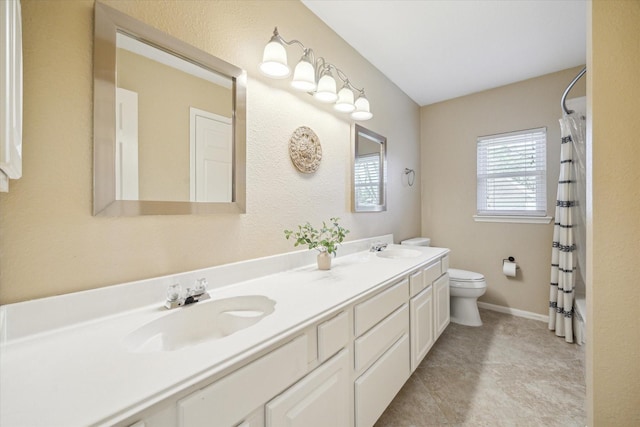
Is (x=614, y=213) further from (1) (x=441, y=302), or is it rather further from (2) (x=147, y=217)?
(2) (x=147, y=217)

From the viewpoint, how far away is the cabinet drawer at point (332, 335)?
0.94 metres

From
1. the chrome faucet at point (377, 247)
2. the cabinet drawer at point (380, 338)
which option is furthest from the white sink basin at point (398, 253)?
the cabinet drawer at point (380, 338)

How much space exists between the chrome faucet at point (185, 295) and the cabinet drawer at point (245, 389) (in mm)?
445

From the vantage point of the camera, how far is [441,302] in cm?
215

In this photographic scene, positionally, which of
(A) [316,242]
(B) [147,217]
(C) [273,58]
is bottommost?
(A) [316,242]

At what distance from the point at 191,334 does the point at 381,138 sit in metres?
2.20

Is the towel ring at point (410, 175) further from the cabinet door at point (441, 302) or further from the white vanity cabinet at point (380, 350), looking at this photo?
the white vanity cabinet at point (380, 350)

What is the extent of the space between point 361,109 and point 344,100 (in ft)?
0.66

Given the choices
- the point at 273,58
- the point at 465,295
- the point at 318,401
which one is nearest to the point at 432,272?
the point at 465,295

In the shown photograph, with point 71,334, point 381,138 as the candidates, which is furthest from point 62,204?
point 381,138

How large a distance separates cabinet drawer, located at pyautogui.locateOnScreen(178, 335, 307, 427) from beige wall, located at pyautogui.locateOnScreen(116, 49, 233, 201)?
0.75 m

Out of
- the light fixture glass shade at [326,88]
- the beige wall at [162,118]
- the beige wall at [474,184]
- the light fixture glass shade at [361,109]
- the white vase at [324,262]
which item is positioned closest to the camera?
the beige wall at [162,118]

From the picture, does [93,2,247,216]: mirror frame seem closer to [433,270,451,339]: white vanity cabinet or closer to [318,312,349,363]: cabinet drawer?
[318,312,349,363]: cabinet drawer

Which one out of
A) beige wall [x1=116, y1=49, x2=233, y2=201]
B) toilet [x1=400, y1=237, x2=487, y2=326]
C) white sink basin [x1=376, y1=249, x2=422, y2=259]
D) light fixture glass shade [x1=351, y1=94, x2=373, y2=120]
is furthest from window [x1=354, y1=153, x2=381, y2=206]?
beige wall [x1=116, y1=49, x2=233, y2=201]
